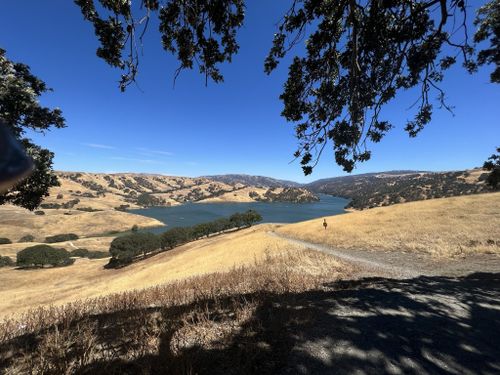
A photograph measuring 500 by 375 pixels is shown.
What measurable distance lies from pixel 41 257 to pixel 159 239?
862 inches

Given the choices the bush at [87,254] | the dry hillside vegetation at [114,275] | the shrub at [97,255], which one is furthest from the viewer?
the bush at [87,254]

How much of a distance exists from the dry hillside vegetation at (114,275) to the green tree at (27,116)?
12.5m

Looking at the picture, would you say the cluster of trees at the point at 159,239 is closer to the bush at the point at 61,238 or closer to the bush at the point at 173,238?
the bush at the point at 173,238

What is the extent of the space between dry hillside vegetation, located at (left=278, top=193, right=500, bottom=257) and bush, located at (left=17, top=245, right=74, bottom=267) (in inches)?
1751

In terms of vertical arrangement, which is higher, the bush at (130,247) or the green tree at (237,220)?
the green tree at (237,220)

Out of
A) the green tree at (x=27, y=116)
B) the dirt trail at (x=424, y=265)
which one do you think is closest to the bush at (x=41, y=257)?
the green tree at (x=27, y=116)

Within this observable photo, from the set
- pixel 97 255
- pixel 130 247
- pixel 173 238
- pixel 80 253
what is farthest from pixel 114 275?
pixel 80 253

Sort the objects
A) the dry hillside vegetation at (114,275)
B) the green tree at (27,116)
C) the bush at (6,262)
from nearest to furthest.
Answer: the green tree at (27,116), the dry hillside vegetation at (114,275), the bush at (6,262)

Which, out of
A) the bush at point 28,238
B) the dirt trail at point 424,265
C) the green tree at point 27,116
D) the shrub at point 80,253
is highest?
the green tree at point 27,116

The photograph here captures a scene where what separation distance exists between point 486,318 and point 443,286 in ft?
12.5

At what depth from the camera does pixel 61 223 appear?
357 ft

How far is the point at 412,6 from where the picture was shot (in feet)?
23.5

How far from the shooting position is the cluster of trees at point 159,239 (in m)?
51.7

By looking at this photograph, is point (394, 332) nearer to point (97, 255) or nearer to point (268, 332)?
point (268, 332)
